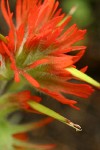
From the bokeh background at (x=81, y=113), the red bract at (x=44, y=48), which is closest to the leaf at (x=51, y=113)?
the red bract at (x=44, y=48)

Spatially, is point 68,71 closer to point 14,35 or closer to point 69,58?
point 69,58

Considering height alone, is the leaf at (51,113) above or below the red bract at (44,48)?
below

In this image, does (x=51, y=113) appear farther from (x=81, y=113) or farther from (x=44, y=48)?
(x=81, y=113)

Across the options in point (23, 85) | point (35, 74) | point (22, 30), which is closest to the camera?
point (22, 30)

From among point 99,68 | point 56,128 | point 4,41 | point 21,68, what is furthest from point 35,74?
point 99,68

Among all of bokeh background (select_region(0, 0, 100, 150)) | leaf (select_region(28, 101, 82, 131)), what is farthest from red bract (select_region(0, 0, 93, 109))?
bokeh background (select_region(0, 0, 100, 150))

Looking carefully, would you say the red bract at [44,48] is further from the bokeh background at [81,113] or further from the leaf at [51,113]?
the bokeh background at [81,113]

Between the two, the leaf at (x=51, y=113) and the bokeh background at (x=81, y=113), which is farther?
the bokeh background at (x=81, y=113)

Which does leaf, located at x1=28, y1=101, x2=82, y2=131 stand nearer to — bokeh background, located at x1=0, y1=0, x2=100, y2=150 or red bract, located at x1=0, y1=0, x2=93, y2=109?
red bract, located at x1=0, y1=0, x2=93, y2=109
